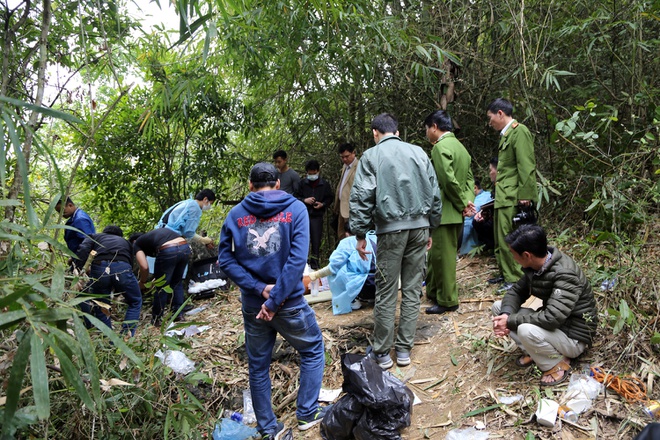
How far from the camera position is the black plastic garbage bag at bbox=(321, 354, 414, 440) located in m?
2.75

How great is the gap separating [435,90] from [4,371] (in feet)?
16.9

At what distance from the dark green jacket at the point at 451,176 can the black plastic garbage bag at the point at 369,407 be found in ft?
5.46

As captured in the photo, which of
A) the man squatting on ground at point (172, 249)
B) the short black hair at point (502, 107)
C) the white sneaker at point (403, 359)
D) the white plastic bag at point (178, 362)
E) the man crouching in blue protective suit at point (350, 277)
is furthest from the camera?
the man squatting on ground at point (172, 249)

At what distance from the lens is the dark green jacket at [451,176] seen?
401 cm

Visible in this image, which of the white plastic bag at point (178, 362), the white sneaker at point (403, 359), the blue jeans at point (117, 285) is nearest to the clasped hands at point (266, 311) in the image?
the white sneaker at point (403, 359)

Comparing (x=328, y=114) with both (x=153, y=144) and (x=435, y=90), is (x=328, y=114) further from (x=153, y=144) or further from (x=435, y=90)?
(x=153, y=144)

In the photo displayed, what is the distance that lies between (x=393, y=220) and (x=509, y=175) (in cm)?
143

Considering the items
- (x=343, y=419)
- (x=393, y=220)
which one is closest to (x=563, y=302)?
(x=393, y=220)

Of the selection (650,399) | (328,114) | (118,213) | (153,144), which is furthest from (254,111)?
(650,399)

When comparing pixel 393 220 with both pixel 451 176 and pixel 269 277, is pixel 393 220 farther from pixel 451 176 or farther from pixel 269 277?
pixel 269 277

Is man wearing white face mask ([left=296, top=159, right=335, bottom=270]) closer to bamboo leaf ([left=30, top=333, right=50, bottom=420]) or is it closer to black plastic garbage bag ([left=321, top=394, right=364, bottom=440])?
black plastic garbage bag ([left=321, top=394, right=364, bottom=440])

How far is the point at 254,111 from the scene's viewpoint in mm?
6688

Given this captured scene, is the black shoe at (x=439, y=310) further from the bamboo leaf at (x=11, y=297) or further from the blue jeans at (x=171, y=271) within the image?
the bamboo leaf at (x=11, y=297)

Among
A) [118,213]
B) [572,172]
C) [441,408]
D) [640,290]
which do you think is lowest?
[441,408]
